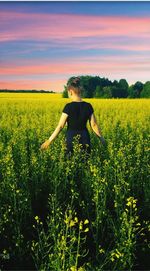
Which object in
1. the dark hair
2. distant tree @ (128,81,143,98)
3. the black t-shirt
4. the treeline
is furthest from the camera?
distant tree @ (128,81,143,98)

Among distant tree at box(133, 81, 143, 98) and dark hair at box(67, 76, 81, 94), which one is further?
distant tree at box(133, 81, 143, 98)

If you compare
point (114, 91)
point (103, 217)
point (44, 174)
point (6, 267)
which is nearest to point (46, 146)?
point (44, 174)

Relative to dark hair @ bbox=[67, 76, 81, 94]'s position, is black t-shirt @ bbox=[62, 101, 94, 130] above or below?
below

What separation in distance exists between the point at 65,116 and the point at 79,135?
44cm

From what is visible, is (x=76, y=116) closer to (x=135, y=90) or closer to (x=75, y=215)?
(x=75, y=215)

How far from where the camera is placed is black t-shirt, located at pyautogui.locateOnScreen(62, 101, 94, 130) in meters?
7.07

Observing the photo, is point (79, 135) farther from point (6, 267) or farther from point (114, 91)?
point (114, 91)

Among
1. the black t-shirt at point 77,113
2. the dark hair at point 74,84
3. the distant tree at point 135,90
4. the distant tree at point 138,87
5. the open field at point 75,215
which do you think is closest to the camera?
the open field at point 75,215

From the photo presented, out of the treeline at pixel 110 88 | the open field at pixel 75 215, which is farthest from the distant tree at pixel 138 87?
the open field at pixel 75 215

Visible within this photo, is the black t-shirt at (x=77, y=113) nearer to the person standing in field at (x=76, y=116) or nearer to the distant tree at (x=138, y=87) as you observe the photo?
the person standing in field at (x=76, y=116)

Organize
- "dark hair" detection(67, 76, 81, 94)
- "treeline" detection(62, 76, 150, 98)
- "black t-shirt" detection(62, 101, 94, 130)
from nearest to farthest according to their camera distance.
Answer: "dark hair" detection(67, 76, 81, 94)
"black t-shirt" detection(62, 101, 94, 130)
"treeline" detection(62, 76, 150, 98)

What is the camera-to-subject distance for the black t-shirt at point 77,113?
7.07 m

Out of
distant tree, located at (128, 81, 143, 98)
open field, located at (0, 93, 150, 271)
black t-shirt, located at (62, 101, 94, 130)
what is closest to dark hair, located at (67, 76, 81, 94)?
black t-shirt, located at (62, 101, 94, 130)

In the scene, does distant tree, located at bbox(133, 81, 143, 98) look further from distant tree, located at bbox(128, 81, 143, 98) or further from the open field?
the open field
